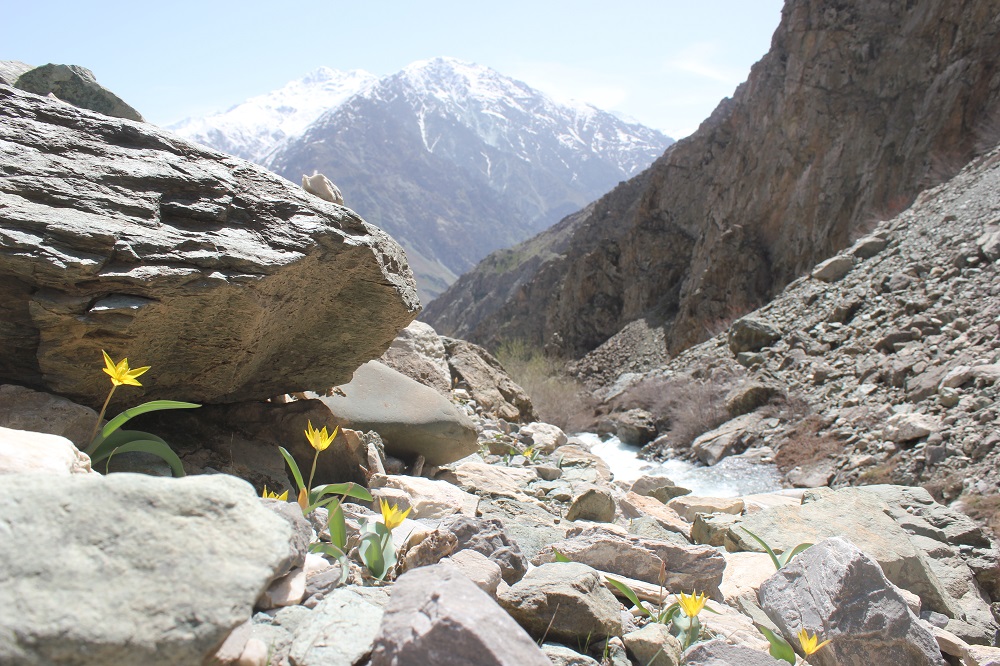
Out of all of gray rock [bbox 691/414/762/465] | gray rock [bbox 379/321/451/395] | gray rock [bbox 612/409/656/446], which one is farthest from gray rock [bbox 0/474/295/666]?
gray rock [bbox 612/409/656/446]

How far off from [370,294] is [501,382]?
771 centimetres

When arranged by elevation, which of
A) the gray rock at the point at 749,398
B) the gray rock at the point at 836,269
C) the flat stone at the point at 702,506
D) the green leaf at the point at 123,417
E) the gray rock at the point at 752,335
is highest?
the gray rock at the point at 836,269

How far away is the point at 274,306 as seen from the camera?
3.04 metres

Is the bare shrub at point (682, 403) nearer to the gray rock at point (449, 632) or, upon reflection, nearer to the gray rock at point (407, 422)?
the gray rock at point (407, 422)

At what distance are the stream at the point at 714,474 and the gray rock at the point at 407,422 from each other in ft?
12.3

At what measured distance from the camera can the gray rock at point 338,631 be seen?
5.10ft

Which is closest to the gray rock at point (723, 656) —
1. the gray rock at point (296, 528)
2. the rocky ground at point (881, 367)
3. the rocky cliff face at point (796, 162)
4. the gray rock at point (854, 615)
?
the gray rock at point (854, 615)

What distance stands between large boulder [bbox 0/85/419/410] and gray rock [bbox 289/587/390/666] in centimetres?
138

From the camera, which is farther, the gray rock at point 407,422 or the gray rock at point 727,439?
the gray rock at point 727,439

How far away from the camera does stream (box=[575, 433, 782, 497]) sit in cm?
887

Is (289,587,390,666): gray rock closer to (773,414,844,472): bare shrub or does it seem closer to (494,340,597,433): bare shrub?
(773,414,844,472): bare shrub

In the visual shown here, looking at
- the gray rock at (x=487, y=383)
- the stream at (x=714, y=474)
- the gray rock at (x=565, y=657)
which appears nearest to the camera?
the gray rock at (x=565, y=657)

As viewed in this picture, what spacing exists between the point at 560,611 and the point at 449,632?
696mm

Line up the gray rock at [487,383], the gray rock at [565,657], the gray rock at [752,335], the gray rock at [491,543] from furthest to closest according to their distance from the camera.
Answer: the gray rock at [752,335], the gray rock at [487,383], the gray rock at [491,543], the gray rock at [565,657]
